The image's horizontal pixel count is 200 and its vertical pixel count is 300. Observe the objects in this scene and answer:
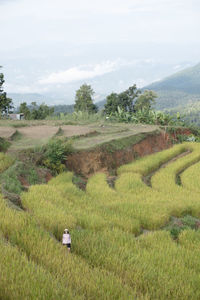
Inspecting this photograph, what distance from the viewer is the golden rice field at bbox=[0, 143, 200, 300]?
3098 mm

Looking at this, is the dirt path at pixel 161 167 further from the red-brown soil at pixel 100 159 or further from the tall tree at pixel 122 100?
the tall tree at pixel 122 100

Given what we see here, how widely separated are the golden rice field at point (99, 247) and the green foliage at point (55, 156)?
1542 millimetres

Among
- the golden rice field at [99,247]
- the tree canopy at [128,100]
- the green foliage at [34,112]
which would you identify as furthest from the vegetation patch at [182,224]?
the green foliage at [34,112]

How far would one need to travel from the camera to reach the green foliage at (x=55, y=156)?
32.2 ft

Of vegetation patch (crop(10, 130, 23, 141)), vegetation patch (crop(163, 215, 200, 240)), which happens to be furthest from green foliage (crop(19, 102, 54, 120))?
vegetation patch (crop(163, 215, 200, 240))

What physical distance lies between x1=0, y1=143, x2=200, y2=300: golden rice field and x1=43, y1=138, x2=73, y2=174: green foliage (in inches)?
60.7

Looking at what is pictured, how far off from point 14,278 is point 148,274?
153 cm

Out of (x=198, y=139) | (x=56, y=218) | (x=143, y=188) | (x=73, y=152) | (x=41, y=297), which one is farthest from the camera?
(x=198, y=139)

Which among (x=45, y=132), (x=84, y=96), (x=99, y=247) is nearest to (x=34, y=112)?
(x=84, y=96)

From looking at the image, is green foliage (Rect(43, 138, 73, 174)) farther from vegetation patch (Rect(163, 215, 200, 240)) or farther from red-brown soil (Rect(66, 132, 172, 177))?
vegetation patch (Rect(163, 215, 200, 240))

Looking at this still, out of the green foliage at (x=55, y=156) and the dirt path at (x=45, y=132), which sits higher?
the dirt path at (x=45, y=132)

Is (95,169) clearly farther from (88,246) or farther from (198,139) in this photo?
(198,139)

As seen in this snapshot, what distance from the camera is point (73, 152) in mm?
10641

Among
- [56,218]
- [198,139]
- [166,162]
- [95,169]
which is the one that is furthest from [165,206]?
[198,139]
